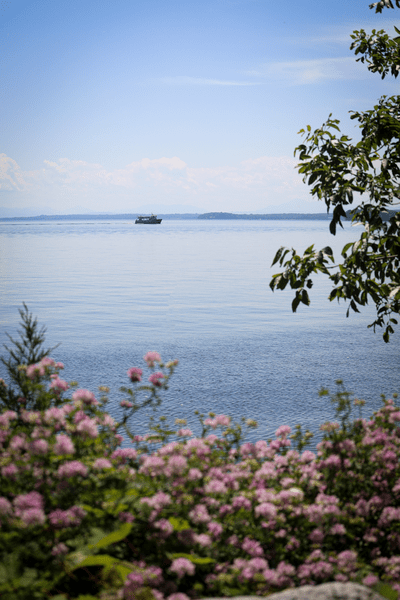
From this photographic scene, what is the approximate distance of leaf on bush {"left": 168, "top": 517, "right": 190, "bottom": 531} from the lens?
2.62m

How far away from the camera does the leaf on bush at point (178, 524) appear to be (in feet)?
8.61

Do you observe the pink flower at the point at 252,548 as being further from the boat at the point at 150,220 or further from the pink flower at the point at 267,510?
the boat at the point at 150,220

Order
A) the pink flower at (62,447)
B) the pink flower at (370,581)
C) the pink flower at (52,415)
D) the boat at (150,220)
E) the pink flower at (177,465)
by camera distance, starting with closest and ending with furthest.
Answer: the pink flower at (370,581)
the pink flower at (62,447)
the pink flower at (177,465)
the pink flower at (52,415)
the boat at (150,220)

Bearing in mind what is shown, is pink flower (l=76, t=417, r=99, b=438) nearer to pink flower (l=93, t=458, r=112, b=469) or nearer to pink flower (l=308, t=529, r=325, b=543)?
pink flower (l=93, t=458, r=112, b=469)

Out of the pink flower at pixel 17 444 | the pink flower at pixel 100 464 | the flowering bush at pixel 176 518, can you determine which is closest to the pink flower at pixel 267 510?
the flowering bush at pixel 176 518

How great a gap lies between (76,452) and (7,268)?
24.6 m

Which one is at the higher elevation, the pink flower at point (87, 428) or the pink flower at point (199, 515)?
the pink flower at point (87, 428)

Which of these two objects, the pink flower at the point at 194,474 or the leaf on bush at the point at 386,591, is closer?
the leaf on bush at the point at 386,591

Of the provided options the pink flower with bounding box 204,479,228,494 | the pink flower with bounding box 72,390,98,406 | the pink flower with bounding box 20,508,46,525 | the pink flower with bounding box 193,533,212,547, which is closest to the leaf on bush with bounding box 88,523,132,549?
the pink flower with bounding box 20,508,46,525

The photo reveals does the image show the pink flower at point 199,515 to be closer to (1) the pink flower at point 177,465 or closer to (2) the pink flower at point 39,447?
(1) the pink flower at point 177,465

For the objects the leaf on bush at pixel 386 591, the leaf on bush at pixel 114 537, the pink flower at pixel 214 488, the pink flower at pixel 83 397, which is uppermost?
the pink flower at pixel 83 397

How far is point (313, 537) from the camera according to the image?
289 cm

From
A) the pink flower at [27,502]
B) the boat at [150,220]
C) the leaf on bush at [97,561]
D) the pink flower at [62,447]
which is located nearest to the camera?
the leaf on bush at [97,561]

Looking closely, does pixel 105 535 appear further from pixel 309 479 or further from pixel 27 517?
pixel 309 479
